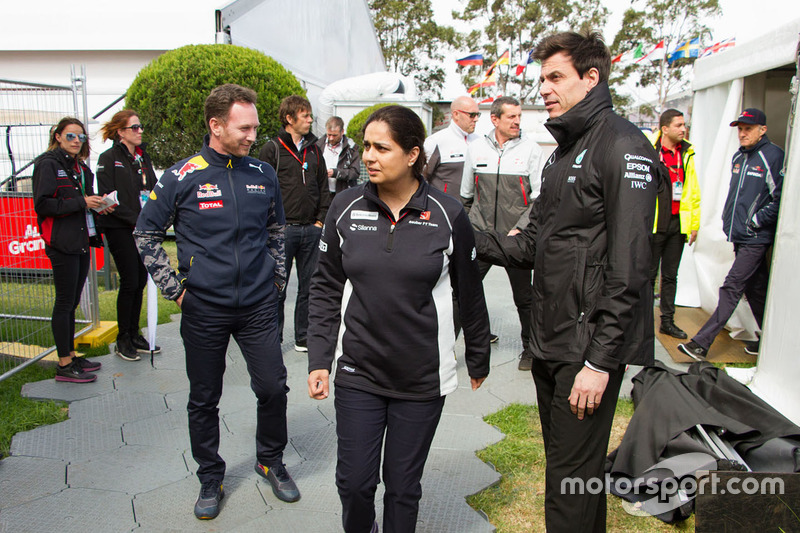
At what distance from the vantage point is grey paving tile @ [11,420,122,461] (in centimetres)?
370

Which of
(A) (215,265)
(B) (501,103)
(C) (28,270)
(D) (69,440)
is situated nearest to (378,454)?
(A) (215,265)

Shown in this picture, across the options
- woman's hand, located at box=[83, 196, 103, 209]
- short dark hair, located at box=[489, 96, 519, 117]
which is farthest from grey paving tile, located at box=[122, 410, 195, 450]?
short dark hair, located at box=[489, 96, 519, 117]

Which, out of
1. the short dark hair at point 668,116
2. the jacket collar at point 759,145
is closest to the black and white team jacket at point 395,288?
the jacket collar at point 759,145

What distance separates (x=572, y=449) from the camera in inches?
90.9

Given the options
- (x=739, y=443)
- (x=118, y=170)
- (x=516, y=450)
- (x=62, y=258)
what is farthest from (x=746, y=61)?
(x=62, y=258)

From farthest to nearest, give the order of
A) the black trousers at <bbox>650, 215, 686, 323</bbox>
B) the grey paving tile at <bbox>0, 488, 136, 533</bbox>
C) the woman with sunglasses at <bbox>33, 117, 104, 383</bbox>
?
1. the black trousers at <bbox>650, 215, 686, 323</bbox>
2. the woman with sunglasses at <bbox>33, 117, 104, 383</bbox>
3. the grey paving tile at <bbox>0, 488, 136, 533</bbox>

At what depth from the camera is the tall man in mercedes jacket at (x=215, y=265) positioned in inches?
120

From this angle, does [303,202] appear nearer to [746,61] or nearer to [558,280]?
[558,280]

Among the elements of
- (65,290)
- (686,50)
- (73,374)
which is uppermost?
(686,50)

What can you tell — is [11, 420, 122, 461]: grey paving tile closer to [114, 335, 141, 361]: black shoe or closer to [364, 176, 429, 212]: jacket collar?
[114, 335, 141, 361]: black shoe

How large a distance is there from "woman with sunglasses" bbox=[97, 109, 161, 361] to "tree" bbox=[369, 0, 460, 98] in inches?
1385

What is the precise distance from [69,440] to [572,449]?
10.4 ft

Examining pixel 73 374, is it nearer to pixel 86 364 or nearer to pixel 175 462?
pixel 86 364

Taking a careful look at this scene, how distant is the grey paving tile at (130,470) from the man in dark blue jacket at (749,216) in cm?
443
